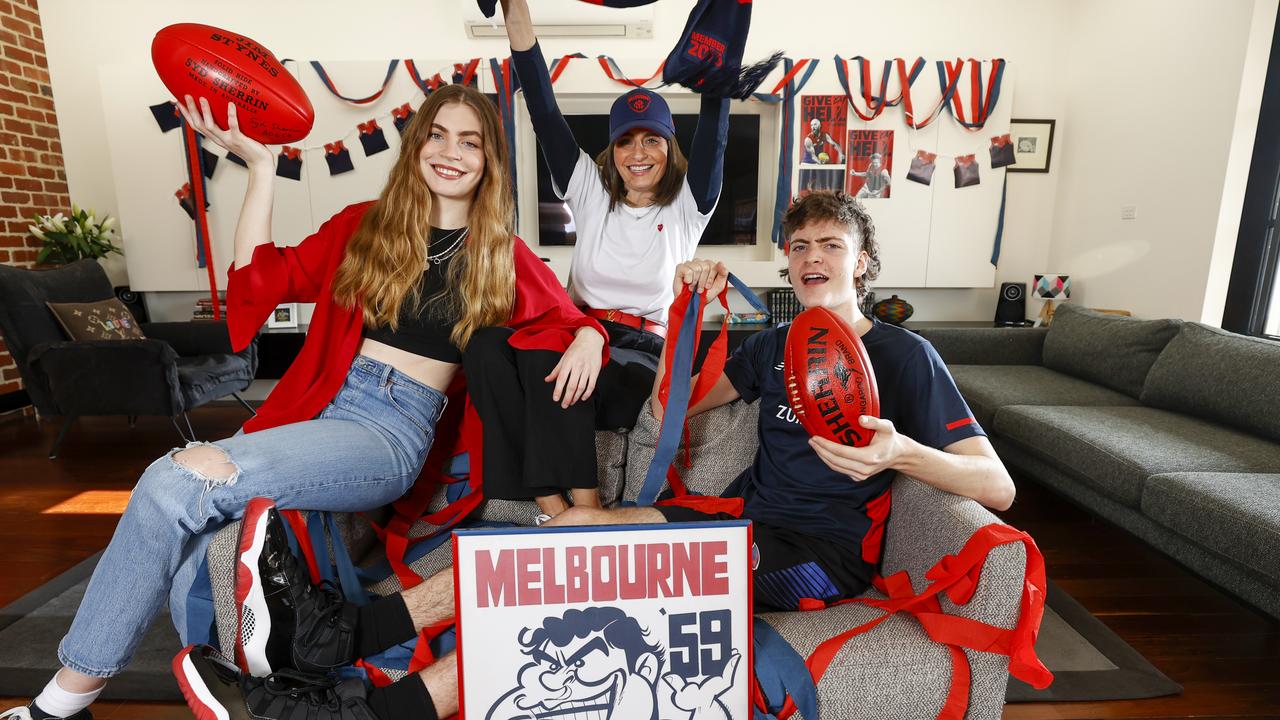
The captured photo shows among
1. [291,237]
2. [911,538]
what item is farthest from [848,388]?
[291,237]

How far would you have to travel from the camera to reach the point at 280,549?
1.12m

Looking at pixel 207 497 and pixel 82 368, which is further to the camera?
pixel 82 368

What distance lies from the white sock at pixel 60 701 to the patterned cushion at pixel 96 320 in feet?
9.68

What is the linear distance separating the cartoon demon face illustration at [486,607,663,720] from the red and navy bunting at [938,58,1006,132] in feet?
13.2

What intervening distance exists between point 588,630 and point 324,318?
3.05 feet

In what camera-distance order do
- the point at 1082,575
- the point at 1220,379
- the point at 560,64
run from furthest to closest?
1. the point at 560,64
2. the point at 1220,379
3. the point at 1082,575

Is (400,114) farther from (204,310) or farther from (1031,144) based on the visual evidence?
(1031,144)

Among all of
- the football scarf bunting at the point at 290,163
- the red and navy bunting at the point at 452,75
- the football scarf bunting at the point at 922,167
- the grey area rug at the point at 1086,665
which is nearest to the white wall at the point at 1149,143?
the football scarf bunting at the point at 922,167

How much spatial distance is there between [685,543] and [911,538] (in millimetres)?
499

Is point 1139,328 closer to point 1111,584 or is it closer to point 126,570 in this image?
point 1111,584

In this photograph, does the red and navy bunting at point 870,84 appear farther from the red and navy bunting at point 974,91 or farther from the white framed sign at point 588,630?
the white framed sign at point 588,630

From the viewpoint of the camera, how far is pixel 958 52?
416cm

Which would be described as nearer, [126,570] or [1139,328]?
[126,570]

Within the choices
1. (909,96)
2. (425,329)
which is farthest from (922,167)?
(425,329)
